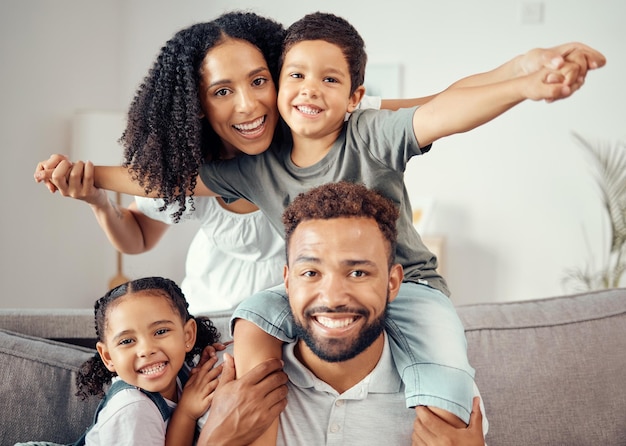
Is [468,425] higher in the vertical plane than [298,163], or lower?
lower

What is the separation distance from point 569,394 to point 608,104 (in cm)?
316

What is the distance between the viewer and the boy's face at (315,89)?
1.56 m

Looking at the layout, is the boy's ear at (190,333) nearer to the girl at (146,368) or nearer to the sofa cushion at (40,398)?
the girl at (146,368)

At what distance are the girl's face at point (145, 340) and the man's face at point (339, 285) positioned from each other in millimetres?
311

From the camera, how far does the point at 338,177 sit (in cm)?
158

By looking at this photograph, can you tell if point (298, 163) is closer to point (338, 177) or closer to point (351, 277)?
point (338, 177)

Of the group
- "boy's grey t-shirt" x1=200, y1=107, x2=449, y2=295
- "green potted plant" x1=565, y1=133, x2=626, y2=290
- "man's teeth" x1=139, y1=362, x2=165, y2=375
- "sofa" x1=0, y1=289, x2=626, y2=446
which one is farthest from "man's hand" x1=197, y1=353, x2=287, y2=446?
"green potted plant" x1=565, y1=133, x2=626, y2=290

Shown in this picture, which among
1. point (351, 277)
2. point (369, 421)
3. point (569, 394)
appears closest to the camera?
point (351, 277)

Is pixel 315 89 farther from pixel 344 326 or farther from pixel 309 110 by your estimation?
pixel 344 326

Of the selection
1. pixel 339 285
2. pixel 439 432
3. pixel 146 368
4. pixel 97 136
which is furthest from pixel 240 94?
pixel 97 136

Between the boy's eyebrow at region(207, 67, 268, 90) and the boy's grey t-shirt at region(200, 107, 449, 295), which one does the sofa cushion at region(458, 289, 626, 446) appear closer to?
the boy's grey t-shirt at region(200, 107, 449, 295)

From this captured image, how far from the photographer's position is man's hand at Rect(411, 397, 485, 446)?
141 cm

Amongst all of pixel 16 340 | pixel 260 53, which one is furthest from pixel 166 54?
pixel 16 340

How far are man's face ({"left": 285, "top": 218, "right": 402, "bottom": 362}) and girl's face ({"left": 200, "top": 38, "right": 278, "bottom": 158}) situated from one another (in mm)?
316
